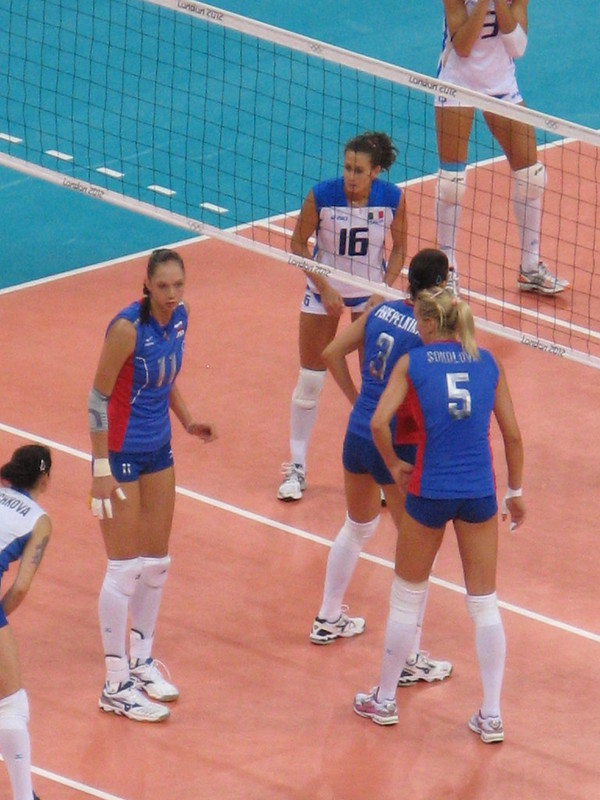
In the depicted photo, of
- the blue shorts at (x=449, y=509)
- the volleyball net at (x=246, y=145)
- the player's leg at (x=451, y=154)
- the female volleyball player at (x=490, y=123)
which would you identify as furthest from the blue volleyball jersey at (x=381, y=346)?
the player's leg at (x=451, y=154)

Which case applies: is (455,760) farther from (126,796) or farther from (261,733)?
(126,796)

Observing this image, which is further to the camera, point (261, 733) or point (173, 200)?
point (173, 200)

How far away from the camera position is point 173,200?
15594 mm

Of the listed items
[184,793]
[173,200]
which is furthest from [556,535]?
[173,200]

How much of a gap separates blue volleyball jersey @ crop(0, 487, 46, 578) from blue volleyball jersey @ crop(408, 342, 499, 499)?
186cm

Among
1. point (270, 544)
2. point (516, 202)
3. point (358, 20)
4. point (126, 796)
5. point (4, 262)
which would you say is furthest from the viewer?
point (358, 20)

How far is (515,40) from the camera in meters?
13.6

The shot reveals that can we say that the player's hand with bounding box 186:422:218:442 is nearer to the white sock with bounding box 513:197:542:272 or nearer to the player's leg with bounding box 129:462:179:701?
the player's leg with bounding box 129:462:179:701

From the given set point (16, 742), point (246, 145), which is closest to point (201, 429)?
point (16, 742)

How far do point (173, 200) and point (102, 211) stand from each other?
3.28ft

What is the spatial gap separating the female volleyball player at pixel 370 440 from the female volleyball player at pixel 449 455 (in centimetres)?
30

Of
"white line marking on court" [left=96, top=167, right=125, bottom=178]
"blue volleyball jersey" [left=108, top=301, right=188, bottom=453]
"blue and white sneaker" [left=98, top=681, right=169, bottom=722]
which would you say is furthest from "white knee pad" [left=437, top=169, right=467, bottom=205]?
"blue and white sneaker" [left=98, top=681, right=169, bottom=722]

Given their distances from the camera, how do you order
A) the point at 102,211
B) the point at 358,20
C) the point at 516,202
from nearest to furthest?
1. the point at 516,202
2. the point at 102,211
3. the point at 358,20

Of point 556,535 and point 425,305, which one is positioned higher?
point 425,305
